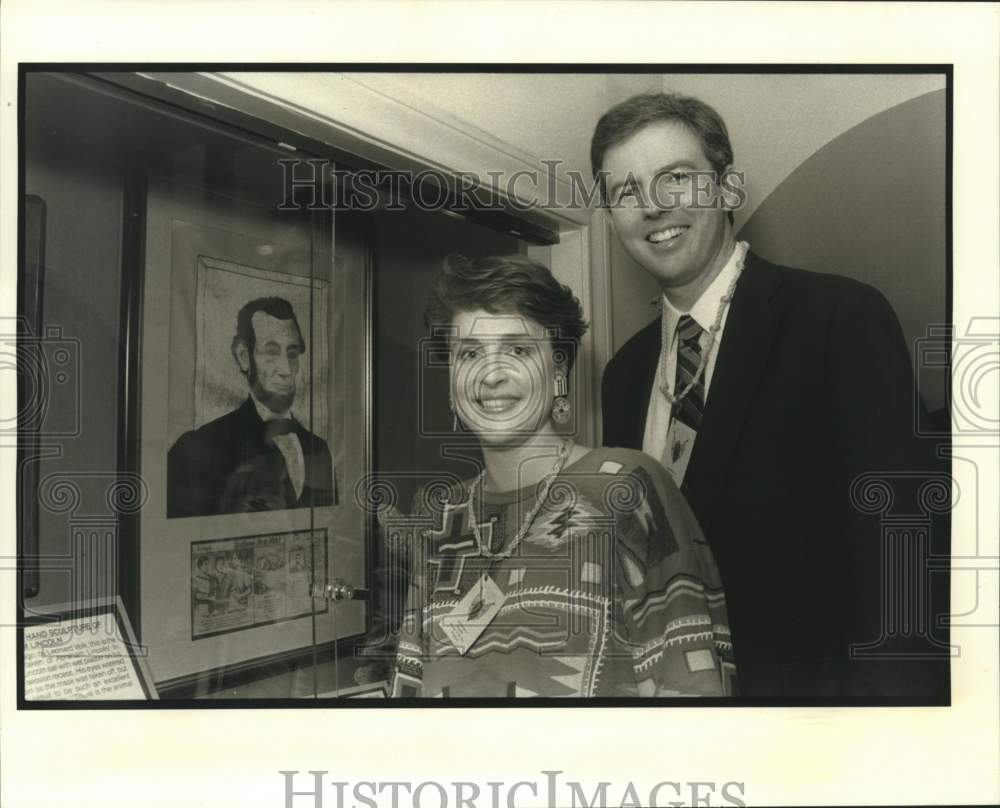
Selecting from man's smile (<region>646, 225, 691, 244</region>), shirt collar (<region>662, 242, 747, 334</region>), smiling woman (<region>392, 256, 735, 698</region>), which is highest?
man's smile (<region>646, 225, 691, 244</region>)

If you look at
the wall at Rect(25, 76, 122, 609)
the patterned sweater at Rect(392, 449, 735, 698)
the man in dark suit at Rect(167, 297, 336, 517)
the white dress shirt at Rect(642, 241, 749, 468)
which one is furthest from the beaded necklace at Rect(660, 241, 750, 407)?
the wall at Rect(25, 76, 122, 609)

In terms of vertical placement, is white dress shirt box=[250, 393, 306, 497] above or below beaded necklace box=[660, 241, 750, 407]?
below

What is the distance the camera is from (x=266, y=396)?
1.37m

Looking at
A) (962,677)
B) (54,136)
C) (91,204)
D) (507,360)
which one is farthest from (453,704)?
(54,136)

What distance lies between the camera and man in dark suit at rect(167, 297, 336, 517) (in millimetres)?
1366

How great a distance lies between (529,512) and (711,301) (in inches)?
17.6

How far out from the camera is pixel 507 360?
1.37 meters

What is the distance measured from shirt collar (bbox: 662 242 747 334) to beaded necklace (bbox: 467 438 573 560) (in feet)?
0.86

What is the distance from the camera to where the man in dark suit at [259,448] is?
4.48 ft

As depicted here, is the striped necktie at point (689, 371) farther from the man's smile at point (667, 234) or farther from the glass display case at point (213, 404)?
the glass display case at point (213, 404)

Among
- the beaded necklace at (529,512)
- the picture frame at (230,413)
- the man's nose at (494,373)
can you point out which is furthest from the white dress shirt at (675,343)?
the picture frame at (230,413)

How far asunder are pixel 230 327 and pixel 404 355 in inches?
10.9

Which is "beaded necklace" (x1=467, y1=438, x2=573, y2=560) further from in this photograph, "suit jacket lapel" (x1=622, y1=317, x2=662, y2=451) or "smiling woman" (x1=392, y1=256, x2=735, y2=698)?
"suit jacket lapel" (x1=622, y1=317, x2=662, y2=451)

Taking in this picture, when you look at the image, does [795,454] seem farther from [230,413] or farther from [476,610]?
[230,413]
